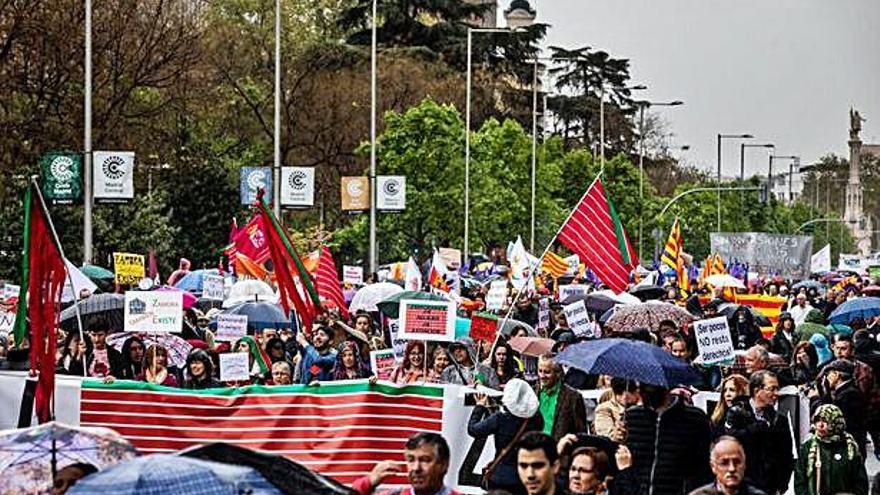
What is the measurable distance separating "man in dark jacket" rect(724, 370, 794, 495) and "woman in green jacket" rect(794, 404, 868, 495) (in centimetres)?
11

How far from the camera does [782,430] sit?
13.5 meters

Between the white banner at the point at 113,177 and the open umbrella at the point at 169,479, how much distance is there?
106 ft

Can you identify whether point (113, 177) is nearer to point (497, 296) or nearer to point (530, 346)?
point (497, 296)

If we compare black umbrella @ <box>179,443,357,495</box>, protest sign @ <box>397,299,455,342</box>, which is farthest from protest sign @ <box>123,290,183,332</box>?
black umbrella @ <box>179,443,357,495</box>

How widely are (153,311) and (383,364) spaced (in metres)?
2.35

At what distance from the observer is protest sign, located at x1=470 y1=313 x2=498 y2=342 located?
1797 centimetres

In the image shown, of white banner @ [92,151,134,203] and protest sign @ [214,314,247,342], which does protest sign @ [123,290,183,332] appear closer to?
protest sign @ [214,314,247,342]

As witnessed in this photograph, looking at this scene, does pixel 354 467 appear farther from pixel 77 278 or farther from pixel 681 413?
pixel 77 278

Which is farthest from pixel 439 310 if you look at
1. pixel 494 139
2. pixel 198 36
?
pixel 494 139

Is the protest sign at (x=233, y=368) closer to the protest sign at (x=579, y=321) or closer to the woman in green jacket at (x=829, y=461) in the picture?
the woman in green jacket at (x=829, y=461)

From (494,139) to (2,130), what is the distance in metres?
27.8

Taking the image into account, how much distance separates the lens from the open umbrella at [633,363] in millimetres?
13133

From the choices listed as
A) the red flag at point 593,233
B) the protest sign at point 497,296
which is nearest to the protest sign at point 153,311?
the red flag at point 593,233

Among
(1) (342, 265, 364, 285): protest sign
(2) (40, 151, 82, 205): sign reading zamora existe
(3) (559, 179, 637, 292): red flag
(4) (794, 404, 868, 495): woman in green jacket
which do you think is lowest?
(4) (794, 404, 868, 495): woman in green jacket
